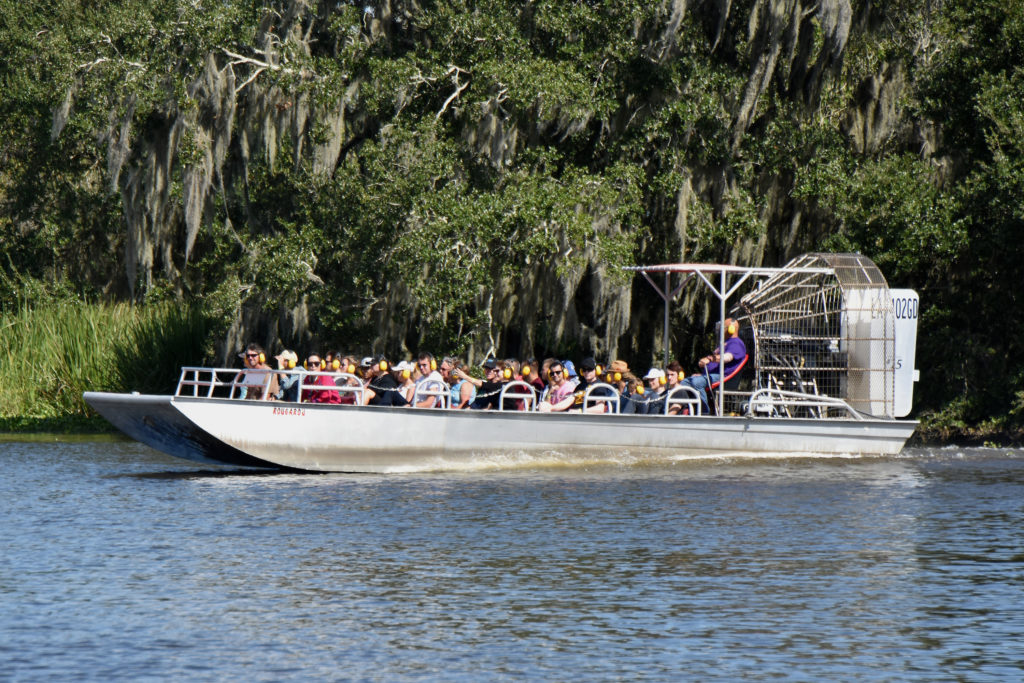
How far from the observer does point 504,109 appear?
2658cm

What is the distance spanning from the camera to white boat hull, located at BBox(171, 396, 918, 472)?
19875 millimetres

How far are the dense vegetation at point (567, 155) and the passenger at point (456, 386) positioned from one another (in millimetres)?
2856

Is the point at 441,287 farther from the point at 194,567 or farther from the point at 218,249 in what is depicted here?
the point at 194,567

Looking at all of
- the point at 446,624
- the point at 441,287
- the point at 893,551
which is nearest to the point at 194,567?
the point at 446,624

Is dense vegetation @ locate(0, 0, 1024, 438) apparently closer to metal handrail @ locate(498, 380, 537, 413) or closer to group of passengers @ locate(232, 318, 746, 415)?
group of passengers @ locate(232, 318, 746, 415)

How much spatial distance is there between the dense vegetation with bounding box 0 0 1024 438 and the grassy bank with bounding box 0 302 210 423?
2083 millimetres

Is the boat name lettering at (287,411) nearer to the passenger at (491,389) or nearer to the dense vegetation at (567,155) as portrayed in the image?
the passenger at (491,389)

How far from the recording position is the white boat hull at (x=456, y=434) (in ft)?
65.2

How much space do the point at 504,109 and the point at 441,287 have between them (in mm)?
3695

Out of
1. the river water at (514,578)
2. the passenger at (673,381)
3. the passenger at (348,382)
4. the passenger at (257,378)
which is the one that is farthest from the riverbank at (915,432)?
the passenger at (257,378)

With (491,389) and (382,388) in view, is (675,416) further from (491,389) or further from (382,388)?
(382,388)

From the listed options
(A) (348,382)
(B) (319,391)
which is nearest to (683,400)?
(A) (348,382)

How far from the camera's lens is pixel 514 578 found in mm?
12641

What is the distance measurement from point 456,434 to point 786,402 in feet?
17.1
